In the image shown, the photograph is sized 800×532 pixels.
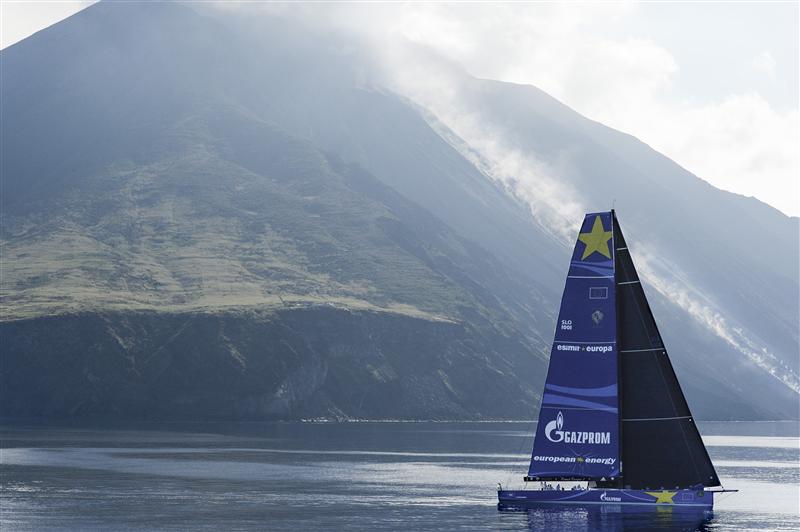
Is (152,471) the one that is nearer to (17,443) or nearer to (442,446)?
(17,443)

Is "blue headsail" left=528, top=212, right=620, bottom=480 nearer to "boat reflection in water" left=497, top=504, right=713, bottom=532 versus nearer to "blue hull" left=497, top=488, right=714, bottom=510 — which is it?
"blue hull" left=497, top=488, right=714, bottom=510

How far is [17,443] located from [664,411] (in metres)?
108

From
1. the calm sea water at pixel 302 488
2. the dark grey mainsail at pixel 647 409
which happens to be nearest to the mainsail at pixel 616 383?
the dark grey mainsail at pixel 647 409

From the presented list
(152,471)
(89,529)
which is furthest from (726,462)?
(89,529)

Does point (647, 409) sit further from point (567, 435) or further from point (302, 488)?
point (302, 488)

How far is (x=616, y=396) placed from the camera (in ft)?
249

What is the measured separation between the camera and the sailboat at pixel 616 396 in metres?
75.0

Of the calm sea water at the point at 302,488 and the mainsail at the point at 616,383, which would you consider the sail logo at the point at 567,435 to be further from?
the calm sea water at the point at 302,488

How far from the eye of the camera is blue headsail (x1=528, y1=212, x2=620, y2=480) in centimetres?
7550

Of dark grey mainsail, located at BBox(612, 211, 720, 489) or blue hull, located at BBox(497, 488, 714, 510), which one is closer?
blue hull, located at BBox(497, 488, 714, 510)

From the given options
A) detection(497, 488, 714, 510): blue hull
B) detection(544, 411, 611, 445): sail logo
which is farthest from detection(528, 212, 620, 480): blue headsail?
detection(497, 488, 714, 510): blue hull

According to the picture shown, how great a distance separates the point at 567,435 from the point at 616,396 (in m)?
4.11

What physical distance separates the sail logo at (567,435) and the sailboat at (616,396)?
0.21ft

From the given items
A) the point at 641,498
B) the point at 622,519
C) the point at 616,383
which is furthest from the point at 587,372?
the point at 622,519
